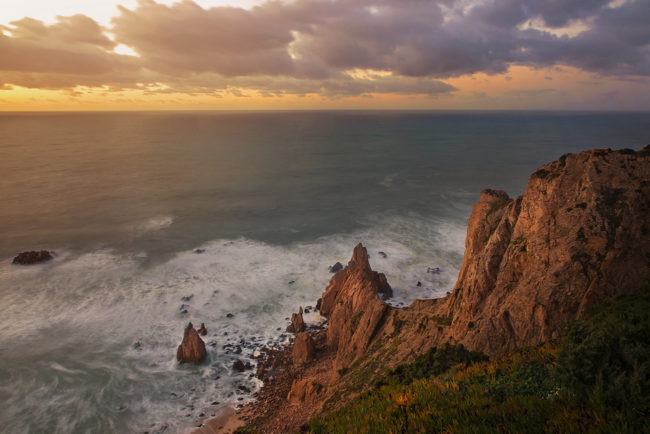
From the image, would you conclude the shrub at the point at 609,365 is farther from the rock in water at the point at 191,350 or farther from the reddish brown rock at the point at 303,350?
the rock in water at the point at 191,350

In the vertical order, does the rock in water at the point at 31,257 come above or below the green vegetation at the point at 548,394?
below

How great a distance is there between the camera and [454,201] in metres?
85.2

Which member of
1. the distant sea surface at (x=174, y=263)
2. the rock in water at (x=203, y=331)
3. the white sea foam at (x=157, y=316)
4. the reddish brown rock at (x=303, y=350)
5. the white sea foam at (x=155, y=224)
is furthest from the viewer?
the white sea foam at (x=155, y=224)

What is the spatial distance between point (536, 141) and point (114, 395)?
213 metres

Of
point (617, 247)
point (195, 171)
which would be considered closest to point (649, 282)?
point (617, 247)

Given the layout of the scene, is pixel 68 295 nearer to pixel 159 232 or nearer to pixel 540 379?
pixel 159 232

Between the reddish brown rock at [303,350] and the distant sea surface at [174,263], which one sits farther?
the reddish brown rock at [303,350]

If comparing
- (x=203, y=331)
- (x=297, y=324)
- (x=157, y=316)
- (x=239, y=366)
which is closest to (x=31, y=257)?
(x=157, y=316)

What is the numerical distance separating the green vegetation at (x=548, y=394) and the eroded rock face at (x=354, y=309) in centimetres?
1489

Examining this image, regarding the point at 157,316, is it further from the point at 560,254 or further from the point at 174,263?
the point at 560,254

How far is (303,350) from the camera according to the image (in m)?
31.4

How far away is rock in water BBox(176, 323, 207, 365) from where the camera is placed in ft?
107

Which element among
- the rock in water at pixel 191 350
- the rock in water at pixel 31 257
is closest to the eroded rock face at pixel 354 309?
the rock in water at pixel 191 350

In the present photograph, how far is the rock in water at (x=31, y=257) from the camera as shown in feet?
173
